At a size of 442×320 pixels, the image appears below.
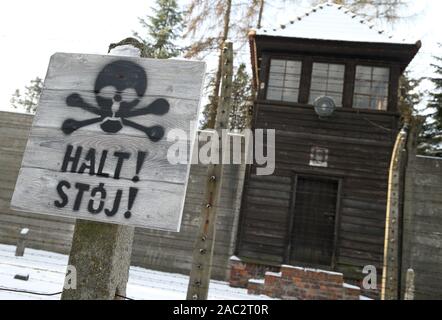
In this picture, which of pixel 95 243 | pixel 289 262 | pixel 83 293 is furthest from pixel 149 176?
pixel 289 262

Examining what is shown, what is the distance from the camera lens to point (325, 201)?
10156 millimetres

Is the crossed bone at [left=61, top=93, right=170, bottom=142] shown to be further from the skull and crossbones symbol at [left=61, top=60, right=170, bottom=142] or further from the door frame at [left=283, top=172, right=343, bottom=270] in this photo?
the door frame at [left=283, top=172, right=343, bottom=270]

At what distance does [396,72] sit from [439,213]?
14.2 feet

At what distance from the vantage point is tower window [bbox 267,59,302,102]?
36.0ft

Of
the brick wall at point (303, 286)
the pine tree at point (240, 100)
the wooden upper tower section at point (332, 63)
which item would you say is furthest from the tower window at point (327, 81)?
the pine tree at point (240, 100)

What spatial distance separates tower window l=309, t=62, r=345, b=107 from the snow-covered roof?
0.87 m

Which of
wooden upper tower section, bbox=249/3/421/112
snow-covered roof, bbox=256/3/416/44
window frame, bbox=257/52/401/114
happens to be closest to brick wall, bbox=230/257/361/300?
window frame, bbox=257/52/401/114

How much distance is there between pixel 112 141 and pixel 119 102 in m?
0.20

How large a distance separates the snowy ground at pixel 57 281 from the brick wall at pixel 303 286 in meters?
0.43

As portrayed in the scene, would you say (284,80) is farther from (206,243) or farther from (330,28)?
(206,243)

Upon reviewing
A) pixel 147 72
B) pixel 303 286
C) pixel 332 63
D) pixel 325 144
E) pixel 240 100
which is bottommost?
pixel 303 286

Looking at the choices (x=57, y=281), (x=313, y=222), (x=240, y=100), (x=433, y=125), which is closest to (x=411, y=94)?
(x=433, y=125)

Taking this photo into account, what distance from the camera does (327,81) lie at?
1092 cm
